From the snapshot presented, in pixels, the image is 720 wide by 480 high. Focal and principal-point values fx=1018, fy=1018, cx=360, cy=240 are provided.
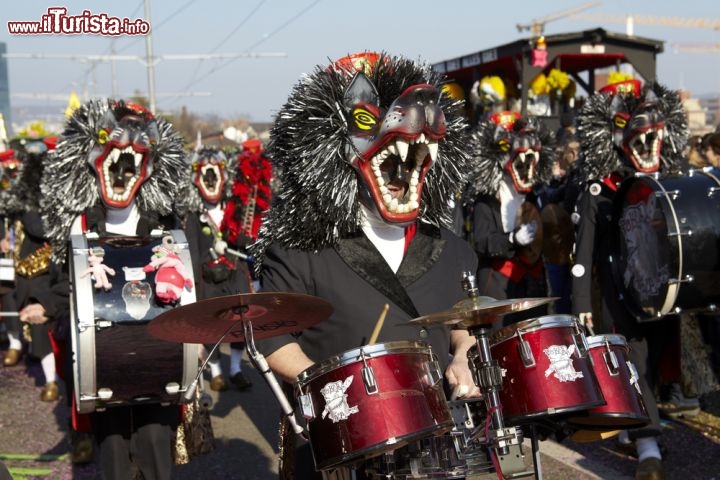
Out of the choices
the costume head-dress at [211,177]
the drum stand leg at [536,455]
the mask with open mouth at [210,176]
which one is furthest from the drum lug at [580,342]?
the mask with open mouth at [210,176]

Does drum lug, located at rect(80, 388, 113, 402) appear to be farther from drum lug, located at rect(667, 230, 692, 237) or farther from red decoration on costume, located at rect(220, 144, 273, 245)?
red decoration on costume, located at rect(220, 144, 273, 245)

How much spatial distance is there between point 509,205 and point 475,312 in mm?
5340

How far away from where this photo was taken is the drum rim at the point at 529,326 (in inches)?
135

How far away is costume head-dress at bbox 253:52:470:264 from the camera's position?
3.48 m

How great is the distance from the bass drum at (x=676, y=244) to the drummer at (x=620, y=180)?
0.31 meters

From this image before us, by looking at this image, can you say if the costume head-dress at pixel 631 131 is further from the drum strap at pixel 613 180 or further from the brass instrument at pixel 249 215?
the brass instrument at pixel 249 215

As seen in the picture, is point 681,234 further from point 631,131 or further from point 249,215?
point 249,215

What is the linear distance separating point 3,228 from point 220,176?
269cm

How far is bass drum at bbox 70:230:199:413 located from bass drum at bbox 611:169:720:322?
248 cm

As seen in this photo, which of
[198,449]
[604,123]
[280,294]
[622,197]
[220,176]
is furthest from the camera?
[220,176]

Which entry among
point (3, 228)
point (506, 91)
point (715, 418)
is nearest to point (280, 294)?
point (715, 418)

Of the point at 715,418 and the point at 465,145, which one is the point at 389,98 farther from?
the point at 715,418

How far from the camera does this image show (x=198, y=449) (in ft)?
17.0

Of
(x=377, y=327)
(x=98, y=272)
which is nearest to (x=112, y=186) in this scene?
(x=98, y=272)
